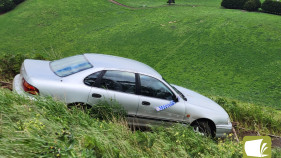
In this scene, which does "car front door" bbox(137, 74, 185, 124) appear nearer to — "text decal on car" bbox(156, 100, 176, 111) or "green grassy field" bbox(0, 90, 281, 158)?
"text decal on car" bbox(156, 100, 176, 111)

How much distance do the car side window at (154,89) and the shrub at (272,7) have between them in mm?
17285

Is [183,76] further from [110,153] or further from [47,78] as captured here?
[110,153]

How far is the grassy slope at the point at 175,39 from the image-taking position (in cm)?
1358

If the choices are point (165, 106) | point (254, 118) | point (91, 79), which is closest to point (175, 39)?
point (254, 118)

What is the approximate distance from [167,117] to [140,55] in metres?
11.3

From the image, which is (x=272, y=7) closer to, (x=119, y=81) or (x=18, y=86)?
(x=119, y=81)

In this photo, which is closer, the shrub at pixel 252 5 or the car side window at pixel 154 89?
the car side window at pixel 154 89

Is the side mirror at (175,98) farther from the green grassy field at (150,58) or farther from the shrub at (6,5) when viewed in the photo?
the shrub at (6,5)

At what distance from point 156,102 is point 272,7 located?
17.8m

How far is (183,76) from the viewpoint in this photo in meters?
14.1

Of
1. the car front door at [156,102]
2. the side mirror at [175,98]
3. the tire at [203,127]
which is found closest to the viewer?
the car front door at [156,102]

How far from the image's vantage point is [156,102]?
587cm

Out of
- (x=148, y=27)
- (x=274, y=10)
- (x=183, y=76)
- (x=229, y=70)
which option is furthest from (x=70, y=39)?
(x=274, y=10)

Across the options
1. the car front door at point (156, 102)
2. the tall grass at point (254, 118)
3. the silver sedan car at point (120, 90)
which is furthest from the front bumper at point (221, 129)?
the tall grass at point (254, 118)
